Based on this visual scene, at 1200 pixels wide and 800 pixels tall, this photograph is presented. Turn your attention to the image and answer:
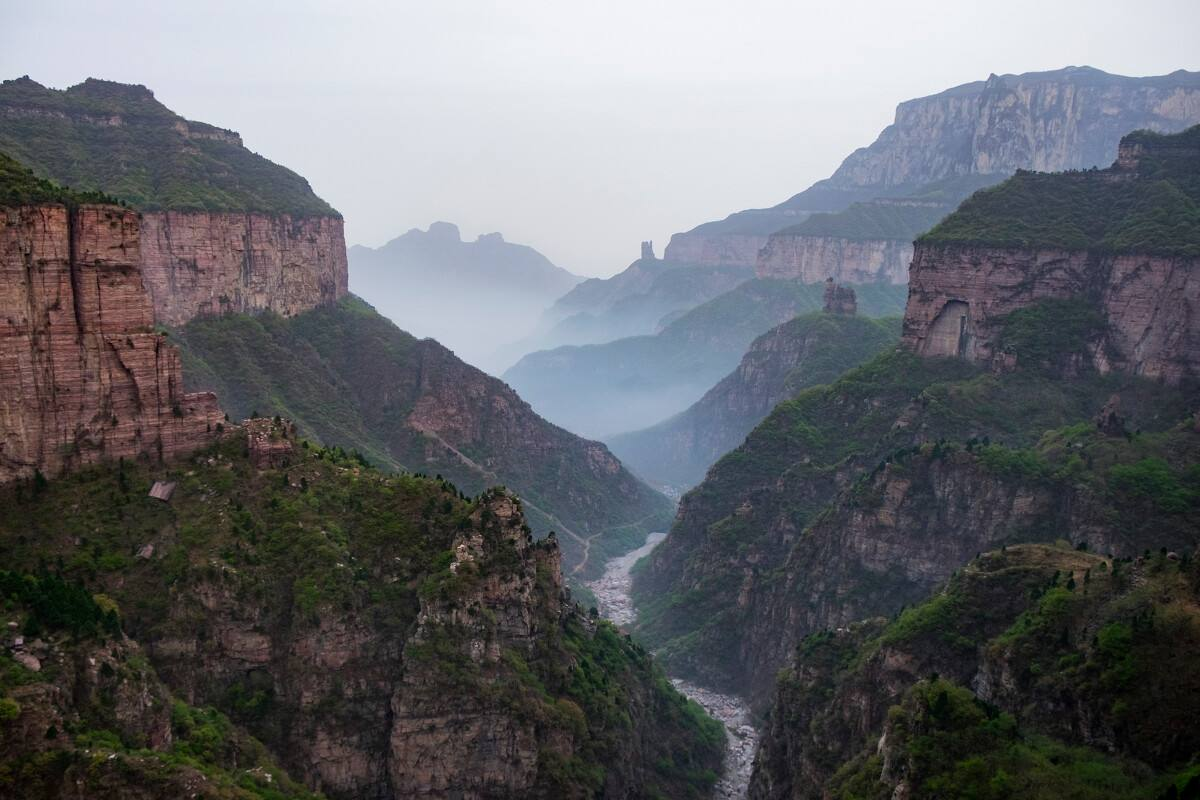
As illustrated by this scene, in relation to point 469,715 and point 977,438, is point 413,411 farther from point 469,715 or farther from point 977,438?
point 469,715

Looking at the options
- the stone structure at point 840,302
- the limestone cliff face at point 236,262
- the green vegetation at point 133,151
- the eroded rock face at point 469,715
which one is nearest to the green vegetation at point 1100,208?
the stone structure at point 840,302

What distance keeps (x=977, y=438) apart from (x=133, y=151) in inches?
4309

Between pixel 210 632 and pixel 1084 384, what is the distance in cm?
9327

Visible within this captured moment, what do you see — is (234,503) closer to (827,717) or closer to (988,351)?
(827,717)

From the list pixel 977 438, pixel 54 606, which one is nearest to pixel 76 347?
pixel 54 606

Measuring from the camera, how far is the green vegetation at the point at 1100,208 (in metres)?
115

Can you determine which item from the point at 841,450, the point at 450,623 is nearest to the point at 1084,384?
the point at 841,450

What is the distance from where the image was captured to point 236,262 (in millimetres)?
140375

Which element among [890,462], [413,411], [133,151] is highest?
[133,151]

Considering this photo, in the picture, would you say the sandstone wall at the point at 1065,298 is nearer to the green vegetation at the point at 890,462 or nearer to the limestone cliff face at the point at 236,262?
the green vegetation at the point at 890,462

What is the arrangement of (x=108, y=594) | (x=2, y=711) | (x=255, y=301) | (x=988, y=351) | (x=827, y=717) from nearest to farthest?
1. (x=2, y=711)
2. (x=108, y=594)
3. (x=827, y=717)
4. (x=988, y=351)
5. (x=255, y=301)

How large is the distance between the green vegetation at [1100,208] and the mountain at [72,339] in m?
97.7

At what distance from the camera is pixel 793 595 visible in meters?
108

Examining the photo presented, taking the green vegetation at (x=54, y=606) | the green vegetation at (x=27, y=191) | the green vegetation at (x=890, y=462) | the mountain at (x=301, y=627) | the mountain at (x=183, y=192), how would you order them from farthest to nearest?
the mountain at (x=183, y=192) → the green vegetation at (x=890, y=462) → the green vegetation at (x=27, y=191) → the mountain at (x=301, y=627) → the green vegetation at (x=54, y=606)
